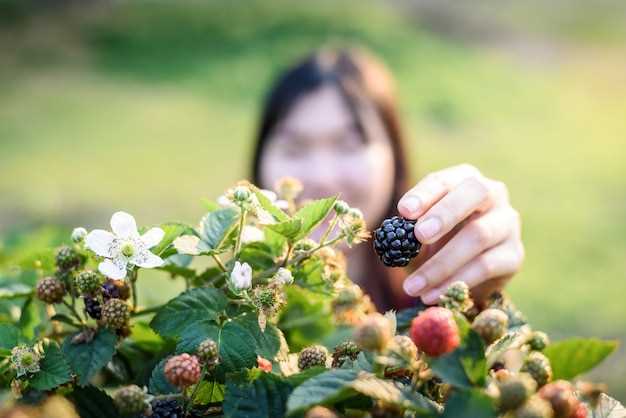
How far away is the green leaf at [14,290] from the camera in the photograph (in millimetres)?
714

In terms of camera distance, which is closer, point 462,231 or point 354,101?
point 462,231

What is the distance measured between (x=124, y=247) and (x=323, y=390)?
0.22 meters

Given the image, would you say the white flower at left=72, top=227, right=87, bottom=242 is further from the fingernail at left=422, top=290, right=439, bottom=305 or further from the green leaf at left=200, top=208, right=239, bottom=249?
the fingernail at left=422, top=290, right=439, bottom=305

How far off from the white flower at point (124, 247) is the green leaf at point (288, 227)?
0.09m

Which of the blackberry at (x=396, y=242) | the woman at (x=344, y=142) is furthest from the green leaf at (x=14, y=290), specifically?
the woman at (x=344, y=142)

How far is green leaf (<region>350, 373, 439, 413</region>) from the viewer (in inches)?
18.3

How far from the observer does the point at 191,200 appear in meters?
4.87

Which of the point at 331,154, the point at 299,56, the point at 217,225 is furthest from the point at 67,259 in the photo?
the point at 299,56

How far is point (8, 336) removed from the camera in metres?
0.62

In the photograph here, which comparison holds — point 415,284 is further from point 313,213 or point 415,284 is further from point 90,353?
point 90,353

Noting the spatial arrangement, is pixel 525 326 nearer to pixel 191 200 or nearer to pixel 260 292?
pixel 260 292

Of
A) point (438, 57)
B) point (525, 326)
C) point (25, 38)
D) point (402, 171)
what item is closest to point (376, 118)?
point (402, 171)

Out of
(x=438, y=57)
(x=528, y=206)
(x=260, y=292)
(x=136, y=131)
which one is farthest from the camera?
(x=438, y=57)

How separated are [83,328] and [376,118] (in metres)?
1.42
